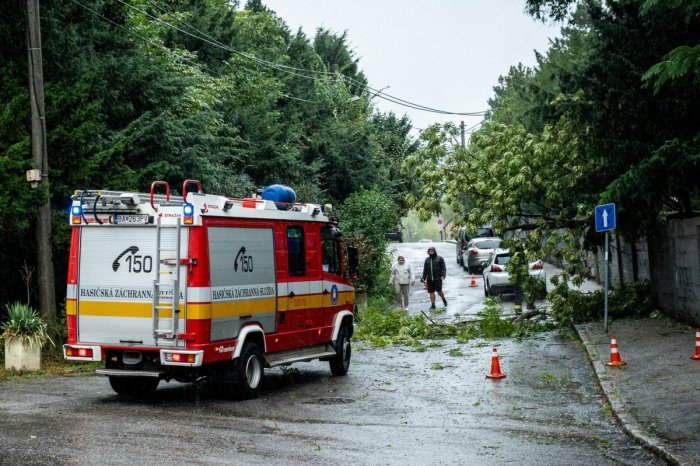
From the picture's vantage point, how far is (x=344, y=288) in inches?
668

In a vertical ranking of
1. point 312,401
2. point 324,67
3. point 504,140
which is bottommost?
point 312,401

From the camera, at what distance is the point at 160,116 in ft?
74.8

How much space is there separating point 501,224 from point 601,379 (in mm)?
9865

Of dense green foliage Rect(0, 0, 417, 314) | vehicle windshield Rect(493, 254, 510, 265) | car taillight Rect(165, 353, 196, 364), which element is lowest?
car taillight Rect(165, 353, 196, 364)

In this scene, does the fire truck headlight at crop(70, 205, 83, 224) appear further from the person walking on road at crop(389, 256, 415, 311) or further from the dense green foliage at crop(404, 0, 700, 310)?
the person walking on road at crop(389, 256, 415, 311)

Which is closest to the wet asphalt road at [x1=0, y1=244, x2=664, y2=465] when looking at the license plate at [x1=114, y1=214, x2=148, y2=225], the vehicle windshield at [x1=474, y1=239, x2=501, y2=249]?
the license plate at [x1=114, y1=214, x2=148, y2=225]

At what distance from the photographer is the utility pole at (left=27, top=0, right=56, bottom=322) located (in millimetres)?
17422

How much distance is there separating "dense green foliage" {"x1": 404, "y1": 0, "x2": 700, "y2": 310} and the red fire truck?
5.70 metres

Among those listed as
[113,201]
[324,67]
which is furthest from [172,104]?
[324,67]

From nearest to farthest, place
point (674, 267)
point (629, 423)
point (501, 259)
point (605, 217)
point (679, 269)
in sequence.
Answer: point (629, 423) < point (605, 217) < point (679, 269) < point (674, 267) < point (501, 259)

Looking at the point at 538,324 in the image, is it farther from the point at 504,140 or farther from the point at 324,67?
the point at 324,67

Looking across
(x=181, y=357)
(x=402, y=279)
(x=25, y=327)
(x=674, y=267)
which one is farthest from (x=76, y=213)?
(x=402, y=279)

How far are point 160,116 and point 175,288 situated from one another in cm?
1101

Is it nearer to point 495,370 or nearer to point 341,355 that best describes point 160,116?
point 341,355
